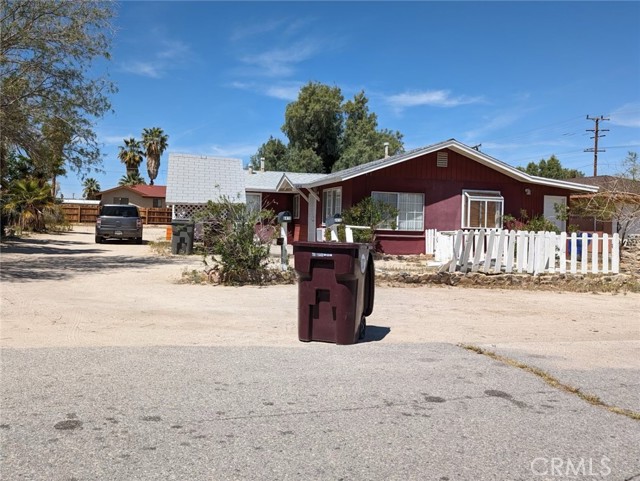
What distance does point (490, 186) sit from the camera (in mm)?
21547

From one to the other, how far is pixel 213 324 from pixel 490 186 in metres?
16.1

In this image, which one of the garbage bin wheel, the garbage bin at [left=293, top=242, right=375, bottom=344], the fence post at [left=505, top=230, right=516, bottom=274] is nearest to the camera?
the garbage bin at [left=293, top=242, right=375, bottom=344]

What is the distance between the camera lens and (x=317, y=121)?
44375mm

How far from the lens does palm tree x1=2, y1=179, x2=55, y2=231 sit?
28.2 metres

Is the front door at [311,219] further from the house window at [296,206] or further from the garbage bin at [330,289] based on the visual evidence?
the garbage bin at [330,289]

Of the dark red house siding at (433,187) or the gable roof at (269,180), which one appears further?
the gable roof at (269,180)

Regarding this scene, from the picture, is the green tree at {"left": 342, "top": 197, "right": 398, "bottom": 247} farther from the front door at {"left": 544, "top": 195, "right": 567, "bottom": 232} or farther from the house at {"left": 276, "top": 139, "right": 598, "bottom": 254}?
the front door at {"left": 544, "top": 195, "right": 567, "bottom": 232}

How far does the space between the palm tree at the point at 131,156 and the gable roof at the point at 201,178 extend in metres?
48.9

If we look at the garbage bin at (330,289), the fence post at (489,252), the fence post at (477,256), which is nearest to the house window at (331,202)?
the fence post at (477,256)

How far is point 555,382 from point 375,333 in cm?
262

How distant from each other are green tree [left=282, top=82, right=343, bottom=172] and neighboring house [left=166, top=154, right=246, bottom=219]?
16.1m

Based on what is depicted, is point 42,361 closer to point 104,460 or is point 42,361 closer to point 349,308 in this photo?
point 104,460

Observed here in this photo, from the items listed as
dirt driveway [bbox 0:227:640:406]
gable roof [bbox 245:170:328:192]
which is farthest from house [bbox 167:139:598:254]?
dirt driveway [bbox 0:227:640:406]

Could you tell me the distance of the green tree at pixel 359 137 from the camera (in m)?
42.2
